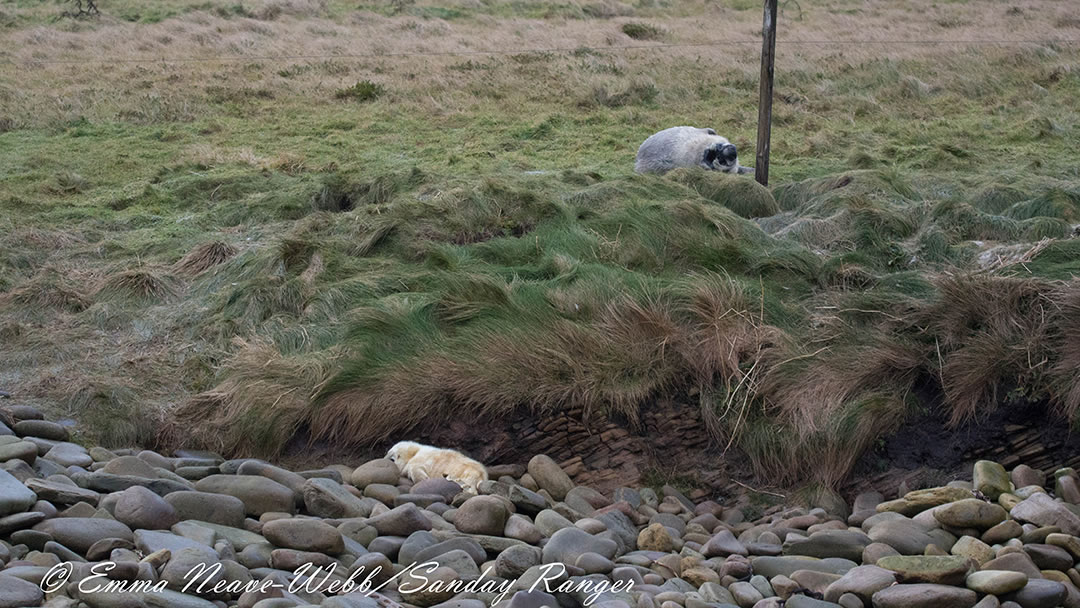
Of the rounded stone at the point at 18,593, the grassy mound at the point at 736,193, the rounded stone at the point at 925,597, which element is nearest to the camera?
the rounded stone at the point at 18,593

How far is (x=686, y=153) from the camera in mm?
10664

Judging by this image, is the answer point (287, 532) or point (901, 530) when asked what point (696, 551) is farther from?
point (287, 532)

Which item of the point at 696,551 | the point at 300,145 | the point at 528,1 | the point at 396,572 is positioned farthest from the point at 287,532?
the point at 528,1

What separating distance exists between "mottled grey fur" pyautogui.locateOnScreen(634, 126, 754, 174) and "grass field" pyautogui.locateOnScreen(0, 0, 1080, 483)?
1.91 feet

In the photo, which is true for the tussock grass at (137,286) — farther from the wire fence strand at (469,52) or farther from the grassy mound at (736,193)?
the wire fence strand at (469,52)

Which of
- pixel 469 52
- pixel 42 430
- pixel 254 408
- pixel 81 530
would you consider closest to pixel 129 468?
pixel 81 530

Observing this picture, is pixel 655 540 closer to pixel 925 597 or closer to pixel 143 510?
pixel 925 597

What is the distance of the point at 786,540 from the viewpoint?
179 inches

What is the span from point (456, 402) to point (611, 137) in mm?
7721

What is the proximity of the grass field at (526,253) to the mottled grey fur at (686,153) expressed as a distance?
22.9 inches

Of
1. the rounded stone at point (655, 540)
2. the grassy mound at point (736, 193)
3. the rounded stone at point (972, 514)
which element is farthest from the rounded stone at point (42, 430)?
the grassy mound at point (736, 193)

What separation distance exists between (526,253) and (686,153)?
3.56 m

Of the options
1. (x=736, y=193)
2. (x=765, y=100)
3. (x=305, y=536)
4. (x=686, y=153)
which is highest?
(x=765, y=100)

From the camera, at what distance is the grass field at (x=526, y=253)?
5559 mm
